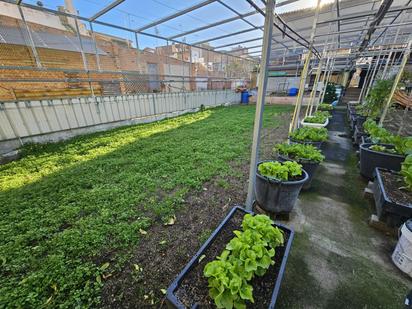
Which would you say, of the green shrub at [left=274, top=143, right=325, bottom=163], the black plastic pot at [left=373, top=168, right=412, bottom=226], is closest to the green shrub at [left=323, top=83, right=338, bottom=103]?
the green shrub at [left=274, top=143, right=325, bottom=163]

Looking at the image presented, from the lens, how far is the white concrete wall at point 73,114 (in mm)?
3564

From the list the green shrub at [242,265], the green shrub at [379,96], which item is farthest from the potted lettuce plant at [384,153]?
the green shrub at [242,265]

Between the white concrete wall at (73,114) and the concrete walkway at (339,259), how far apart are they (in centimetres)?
549

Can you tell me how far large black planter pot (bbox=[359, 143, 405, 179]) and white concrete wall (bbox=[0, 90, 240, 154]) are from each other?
626 cm

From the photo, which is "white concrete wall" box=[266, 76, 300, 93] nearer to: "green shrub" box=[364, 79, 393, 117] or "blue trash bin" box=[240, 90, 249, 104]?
"blue trash bin" box=[240, 90, 249, 104]

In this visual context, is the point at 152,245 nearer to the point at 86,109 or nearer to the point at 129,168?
the point at 129,168

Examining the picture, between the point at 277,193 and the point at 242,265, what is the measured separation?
3.43 ft

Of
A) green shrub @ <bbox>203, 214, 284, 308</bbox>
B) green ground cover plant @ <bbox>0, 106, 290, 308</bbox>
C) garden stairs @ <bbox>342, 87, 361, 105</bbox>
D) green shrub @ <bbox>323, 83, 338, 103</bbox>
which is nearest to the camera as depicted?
green shrub @ <bbox>203, 214, 284, 308</bbox>

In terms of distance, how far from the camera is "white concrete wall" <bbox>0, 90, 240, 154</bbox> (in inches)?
140

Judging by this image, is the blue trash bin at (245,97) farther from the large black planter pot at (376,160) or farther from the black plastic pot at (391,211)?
the black plastic pot at (391,211)

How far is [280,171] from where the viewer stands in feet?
5.78

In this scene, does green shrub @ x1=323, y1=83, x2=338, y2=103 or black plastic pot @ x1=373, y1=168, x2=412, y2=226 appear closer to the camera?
black plastic pot @ x1=373, y1=168, x2=412, y2=226

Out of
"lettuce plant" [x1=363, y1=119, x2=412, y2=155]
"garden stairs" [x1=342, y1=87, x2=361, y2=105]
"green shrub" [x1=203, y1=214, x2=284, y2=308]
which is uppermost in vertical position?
"garden stairs" [x1=342, y1=87, x2=361, y2=105]

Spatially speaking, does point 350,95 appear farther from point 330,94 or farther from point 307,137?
point 307,137
